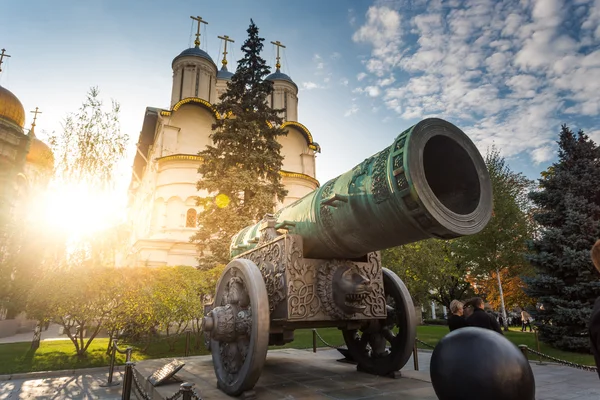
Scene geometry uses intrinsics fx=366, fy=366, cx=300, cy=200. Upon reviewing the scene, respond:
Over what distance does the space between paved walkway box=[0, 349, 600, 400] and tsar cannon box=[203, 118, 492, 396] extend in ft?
1.19

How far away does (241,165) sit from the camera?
15.0 m

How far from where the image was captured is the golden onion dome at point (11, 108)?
80.6 ft

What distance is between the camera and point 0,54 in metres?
27.8

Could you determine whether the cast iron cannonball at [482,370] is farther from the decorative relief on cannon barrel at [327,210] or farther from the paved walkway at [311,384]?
the paved walkway at [311,384]

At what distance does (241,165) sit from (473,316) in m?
11.4

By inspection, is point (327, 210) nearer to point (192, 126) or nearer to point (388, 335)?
point (388, 335)

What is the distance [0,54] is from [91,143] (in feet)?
67.9

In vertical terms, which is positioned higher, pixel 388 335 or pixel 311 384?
pixel 388 335

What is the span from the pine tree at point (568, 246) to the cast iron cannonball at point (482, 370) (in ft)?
30.5

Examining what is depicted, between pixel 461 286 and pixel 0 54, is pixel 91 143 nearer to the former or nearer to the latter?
pixel 0 54

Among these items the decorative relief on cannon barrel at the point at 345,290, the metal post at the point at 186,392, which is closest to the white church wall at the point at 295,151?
the decorative relief on cannon barrel at the point at 345,290

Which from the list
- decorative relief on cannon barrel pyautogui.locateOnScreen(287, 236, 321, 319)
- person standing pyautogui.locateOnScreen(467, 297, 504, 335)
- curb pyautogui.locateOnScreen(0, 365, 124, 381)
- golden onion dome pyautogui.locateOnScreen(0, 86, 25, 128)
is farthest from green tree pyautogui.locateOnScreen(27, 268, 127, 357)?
golden onion dome pyautogui.locateOnScreen(0, 86, 25, 128)

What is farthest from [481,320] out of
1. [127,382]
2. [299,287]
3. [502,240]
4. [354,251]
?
[502,240]

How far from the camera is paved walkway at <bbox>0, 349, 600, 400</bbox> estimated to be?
160 inches
